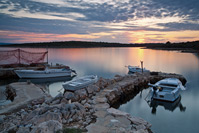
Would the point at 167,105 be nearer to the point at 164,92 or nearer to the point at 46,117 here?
the point at 164,92

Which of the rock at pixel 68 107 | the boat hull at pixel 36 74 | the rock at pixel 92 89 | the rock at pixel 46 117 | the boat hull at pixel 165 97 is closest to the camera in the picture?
the rock at pixel 46 117

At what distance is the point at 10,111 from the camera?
759 centimetres

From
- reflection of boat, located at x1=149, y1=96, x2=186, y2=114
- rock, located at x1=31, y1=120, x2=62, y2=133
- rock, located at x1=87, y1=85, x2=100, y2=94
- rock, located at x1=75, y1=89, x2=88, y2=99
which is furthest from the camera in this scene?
reflection of boat, located at x1=149, y1=96, x2=186, y2=114

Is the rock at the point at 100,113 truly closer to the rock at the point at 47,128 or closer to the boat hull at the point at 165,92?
the rock at the point at 47,128

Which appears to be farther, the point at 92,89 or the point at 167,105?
the point at 167,105

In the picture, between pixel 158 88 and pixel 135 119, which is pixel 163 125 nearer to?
pixel 135 119

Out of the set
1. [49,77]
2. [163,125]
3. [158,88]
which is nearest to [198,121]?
[163,125]

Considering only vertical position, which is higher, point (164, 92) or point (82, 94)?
point (82, 94)

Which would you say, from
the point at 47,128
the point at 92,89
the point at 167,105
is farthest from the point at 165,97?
the point at 47,128

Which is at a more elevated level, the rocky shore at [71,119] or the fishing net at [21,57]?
the fishing net at [21,57]

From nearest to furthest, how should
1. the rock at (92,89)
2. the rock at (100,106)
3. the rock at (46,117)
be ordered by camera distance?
the rock at (46,117)
the rock at (100,106)
the rock at (92,89)

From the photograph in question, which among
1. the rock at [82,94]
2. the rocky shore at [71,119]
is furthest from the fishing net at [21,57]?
the rocky shore at [71,119]

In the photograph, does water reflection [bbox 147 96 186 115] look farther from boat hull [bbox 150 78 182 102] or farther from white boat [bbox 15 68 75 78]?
white boat [bbox 15 68 75 78]

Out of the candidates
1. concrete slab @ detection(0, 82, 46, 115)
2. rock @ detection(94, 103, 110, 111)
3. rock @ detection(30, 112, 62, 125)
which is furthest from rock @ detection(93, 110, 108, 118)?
concrete slab @ detection(0, 82, 46, 115)
